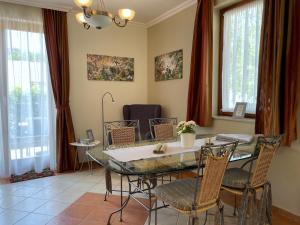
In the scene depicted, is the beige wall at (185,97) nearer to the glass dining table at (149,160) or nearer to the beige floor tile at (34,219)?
the glass dining table at (149,160)

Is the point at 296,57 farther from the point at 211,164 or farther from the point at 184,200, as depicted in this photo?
the point at 184,200

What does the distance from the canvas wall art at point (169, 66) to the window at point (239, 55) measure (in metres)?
0.79

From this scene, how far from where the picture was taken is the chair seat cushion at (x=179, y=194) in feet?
5.55

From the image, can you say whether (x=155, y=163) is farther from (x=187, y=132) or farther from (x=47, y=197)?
(x=47, y=197)

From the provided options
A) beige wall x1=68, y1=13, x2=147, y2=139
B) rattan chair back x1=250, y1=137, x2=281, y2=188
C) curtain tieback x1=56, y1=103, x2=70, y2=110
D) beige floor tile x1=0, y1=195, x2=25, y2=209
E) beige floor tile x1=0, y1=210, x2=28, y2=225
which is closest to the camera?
rattan chair back x1=250, y1=137, x2=281, y2=188

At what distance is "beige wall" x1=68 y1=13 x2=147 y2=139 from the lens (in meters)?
4.10

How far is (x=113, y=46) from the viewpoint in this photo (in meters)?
4.41

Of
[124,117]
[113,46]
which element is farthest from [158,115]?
[113,46]

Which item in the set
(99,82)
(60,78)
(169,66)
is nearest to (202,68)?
(169,66)

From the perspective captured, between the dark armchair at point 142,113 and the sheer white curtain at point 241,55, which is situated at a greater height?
the sheer white curtain at point 241,55

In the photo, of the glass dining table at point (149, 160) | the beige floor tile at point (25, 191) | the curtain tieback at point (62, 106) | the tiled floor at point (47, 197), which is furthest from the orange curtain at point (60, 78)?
the glass dining table at point (149, 160)

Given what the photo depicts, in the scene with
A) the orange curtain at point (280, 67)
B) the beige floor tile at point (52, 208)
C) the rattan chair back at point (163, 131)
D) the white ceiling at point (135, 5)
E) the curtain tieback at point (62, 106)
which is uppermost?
the white ceiling at point (135, 5)

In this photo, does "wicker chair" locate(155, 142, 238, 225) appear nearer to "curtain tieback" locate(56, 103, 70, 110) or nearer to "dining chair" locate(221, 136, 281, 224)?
"dining chair" locate(221, 136, 281, 224)

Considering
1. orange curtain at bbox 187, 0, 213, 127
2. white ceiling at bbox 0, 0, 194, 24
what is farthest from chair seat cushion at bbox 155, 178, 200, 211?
white ceiling at bbox 0, 0, 194, 24
